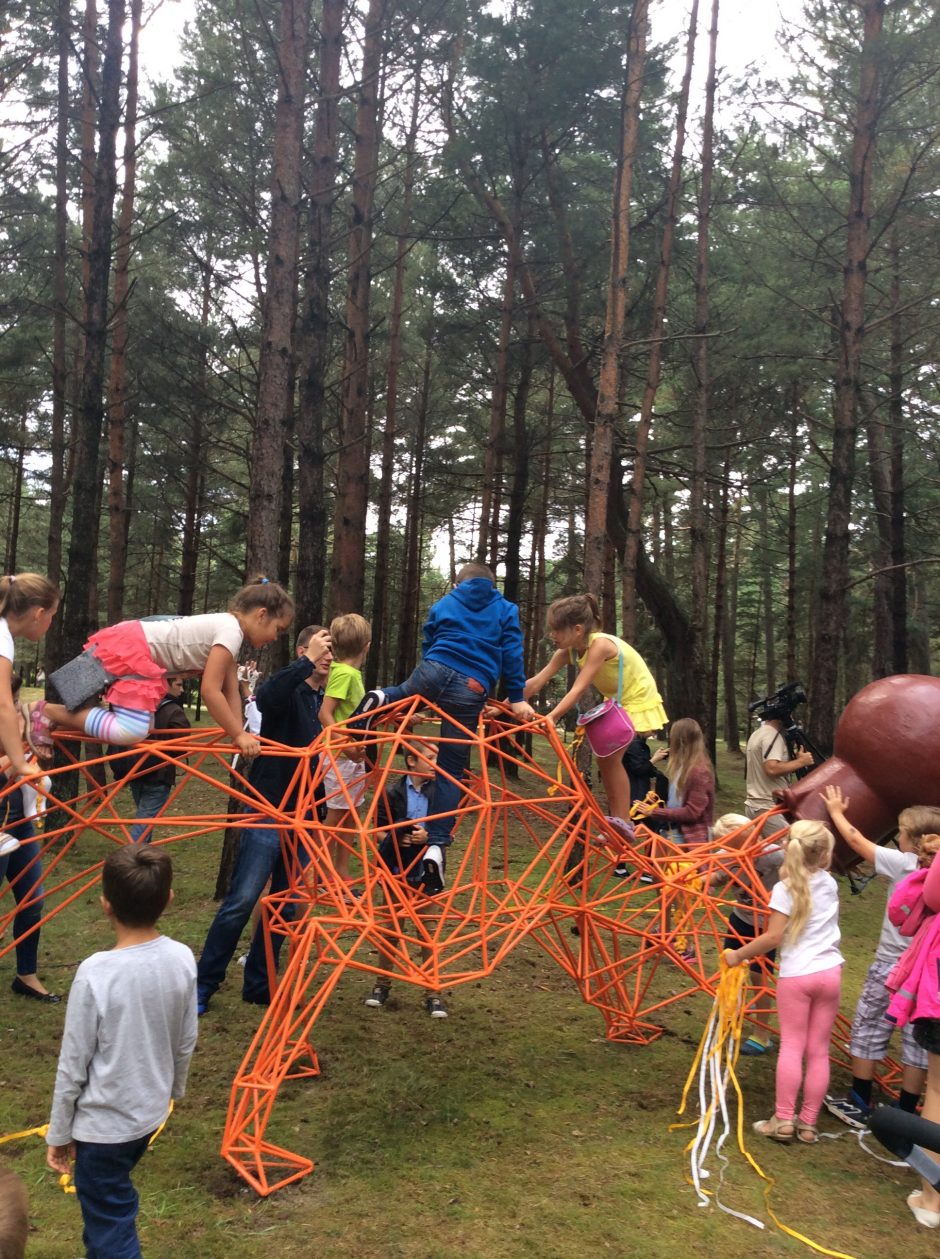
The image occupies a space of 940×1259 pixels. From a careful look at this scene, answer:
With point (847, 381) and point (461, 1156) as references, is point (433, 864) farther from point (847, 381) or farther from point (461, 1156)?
point (847, 381)

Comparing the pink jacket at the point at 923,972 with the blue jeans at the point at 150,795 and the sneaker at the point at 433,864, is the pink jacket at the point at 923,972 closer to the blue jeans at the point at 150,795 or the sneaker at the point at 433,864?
the sneaker at the point at 433,864

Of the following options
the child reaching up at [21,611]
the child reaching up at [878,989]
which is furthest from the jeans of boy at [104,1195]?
the child reaching up at [878,989]

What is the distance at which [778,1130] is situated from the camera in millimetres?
3816

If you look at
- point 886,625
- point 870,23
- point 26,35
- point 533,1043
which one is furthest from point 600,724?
point 886,625

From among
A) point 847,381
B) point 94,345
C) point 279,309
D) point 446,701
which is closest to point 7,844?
point 446,701

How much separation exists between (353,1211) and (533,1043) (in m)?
1.84

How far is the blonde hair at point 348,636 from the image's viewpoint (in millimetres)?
5074

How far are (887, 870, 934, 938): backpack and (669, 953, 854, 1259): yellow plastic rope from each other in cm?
73

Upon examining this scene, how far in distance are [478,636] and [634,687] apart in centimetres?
118

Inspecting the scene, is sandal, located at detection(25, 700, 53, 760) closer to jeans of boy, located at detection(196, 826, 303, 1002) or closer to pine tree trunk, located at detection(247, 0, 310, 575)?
jeans of boy, located at detection(196, 826, 303, 1002)

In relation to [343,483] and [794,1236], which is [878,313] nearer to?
[343,483]

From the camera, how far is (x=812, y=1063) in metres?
3.85

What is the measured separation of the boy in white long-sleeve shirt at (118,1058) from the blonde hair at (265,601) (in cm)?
166

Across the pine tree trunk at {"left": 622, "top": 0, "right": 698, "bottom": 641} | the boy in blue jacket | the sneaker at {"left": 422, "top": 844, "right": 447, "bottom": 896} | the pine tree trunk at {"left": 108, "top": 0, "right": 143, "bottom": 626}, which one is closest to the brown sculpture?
the boy in blue jacket
